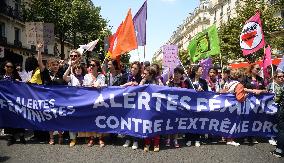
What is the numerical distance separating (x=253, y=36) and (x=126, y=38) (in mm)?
3471

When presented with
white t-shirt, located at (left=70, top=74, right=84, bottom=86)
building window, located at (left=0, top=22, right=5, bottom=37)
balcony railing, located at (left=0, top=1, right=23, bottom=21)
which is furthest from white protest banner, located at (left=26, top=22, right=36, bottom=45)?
balcony railing, located at (left=0, top=1, right=23, bottom=21)

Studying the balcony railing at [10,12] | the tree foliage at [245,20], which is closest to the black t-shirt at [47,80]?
the tree foliage at [245,20]

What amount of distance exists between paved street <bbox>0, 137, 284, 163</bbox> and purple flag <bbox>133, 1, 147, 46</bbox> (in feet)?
8.77

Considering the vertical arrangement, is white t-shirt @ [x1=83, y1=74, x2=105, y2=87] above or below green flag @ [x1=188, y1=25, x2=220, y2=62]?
below

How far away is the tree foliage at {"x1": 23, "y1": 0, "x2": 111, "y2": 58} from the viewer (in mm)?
35469

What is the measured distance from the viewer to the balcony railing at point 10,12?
3606 centimetres

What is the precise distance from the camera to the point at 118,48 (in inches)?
314

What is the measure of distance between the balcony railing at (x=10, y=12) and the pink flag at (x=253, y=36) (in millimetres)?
31884

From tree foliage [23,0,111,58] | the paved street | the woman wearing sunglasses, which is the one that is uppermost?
tree foliage [23,0,111,58]

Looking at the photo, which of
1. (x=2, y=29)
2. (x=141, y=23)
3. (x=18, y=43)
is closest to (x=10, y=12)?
(x=2, y=29)

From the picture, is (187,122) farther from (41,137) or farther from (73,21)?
(73,21)

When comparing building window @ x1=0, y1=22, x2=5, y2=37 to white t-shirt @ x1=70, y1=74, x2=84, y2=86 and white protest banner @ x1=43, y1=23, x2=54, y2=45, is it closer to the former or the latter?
white protest banner @ x1=43, y1=23, x2=54, y2=45

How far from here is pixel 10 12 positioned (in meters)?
37.6

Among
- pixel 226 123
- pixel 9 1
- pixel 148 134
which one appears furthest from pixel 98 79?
pixel 9 1
